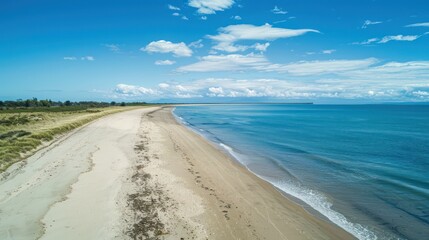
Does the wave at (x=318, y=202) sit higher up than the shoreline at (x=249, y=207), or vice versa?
the shoreline at (x=249, y=207)

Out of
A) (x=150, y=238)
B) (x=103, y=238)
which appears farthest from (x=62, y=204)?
(x=150, y=238)

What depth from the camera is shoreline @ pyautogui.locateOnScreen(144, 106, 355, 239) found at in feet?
32.0

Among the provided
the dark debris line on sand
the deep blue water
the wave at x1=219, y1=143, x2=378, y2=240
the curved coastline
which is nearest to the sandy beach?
the dark debris line on sand

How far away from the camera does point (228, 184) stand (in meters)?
15.0

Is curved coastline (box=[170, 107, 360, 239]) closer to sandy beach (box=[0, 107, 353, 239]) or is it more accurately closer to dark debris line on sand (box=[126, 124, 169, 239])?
sandy beach (box=[0, 107, 353, 239])

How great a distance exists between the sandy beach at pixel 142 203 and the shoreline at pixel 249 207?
0.03 m

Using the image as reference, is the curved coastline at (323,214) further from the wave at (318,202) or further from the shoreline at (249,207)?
the shoreline at (249,207)

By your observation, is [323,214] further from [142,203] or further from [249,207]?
[142,203]

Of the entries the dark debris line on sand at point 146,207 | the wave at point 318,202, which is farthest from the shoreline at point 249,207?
the dark debris line on sand at point 146,207

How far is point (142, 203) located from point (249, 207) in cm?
412

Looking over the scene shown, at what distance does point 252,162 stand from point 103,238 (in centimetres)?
1407

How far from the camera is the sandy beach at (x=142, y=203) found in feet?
30.7

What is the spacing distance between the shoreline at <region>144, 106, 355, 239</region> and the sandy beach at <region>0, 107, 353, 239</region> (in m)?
0.03

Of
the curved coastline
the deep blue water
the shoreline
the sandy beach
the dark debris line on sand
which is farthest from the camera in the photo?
the deep blue water
